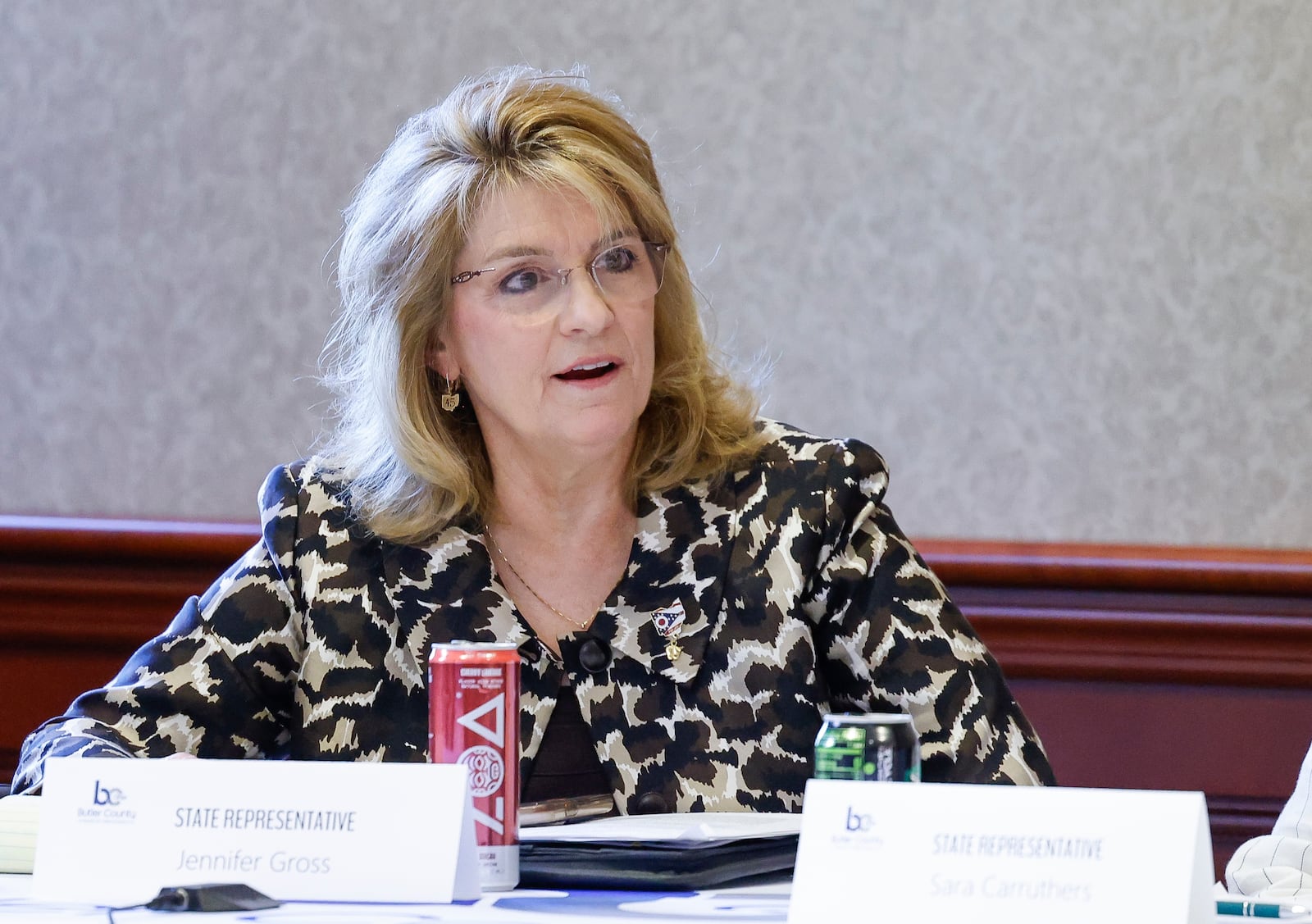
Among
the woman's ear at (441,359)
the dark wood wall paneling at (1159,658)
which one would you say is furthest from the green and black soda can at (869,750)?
the dark wood wall paneling at (1159,658)

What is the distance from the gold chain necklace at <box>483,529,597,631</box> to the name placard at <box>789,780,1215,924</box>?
0.85 metres

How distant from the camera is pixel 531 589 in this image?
1717mm

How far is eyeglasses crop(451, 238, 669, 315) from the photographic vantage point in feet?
5.49

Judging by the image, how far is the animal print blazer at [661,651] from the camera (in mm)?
1552

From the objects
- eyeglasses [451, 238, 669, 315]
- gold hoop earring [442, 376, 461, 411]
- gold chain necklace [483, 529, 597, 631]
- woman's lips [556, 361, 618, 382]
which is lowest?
gold chain necklace [483, 529, 597, 631]

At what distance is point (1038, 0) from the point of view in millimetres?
2350

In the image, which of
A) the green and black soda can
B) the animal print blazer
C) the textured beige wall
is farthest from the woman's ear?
the green and black soda can

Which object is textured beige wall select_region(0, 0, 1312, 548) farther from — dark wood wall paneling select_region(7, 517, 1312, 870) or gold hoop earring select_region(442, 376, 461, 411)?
gold hoop earring select_region(442, 376, 461, 411)

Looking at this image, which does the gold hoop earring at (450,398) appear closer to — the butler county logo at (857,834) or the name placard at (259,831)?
the name placard at (259,831)

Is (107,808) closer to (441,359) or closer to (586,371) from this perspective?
(586,371)

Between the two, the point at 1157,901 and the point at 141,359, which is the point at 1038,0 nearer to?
the point at 141,359

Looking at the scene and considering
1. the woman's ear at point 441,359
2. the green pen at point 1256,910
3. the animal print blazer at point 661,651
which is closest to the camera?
the green pen at point 1256,910

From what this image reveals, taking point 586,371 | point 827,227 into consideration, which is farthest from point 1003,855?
point 827,227

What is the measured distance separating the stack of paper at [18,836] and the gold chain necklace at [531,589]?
63 cm
